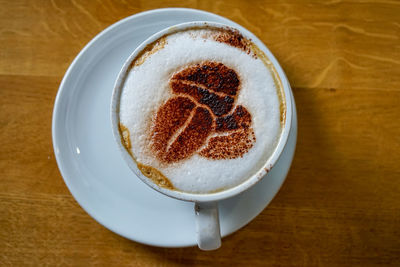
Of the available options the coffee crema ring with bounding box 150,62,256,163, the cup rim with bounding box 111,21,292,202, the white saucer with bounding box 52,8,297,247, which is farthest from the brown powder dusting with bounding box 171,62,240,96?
the white saucer with bounding box 52,8,297,247

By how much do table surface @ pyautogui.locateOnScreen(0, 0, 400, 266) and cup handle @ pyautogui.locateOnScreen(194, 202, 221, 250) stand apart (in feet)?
1.16

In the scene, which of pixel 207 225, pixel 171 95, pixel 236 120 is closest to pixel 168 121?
pixel 171 95

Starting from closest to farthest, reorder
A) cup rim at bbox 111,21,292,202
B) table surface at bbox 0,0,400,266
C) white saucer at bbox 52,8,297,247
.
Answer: cup rim at bbox 111,21,292,202 < white saucer at bbox 52,8,297,247 < table surface at bbox 0,0,400,266

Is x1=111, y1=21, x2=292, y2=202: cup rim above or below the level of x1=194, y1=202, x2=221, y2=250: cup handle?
above

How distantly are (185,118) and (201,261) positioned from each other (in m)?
0.60

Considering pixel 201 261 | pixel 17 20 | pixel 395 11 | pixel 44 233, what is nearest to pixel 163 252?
pixel 201 261

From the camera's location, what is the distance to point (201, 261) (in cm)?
118

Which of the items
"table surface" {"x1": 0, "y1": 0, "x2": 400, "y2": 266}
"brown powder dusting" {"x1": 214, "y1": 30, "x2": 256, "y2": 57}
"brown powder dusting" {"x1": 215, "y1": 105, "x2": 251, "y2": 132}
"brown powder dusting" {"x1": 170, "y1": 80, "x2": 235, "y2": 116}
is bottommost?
"table surface" {"x1": 0, "y1": 0, "x2": 400, "y2": 266}

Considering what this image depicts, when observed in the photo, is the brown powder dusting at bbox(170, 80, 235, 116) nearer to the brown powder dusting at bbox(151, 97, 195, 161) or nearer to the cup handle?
the brown powder dusting at bbox(151, 97, 195, 161)

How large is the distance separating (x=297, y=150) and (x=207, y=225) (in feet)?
1.72

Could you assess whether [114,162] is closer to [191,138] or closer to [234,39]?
[191,138]

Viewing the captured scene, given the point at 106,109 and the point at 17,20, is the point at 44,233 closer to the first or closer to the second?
the point at 106,109

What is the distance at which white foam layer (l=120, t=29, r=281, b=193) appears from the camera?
851 millimetres

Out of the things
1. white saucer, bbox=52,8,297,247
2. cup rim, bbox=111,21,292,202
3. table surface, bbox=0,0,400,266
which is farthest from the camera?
table surface, bbox=0,0,400,266
